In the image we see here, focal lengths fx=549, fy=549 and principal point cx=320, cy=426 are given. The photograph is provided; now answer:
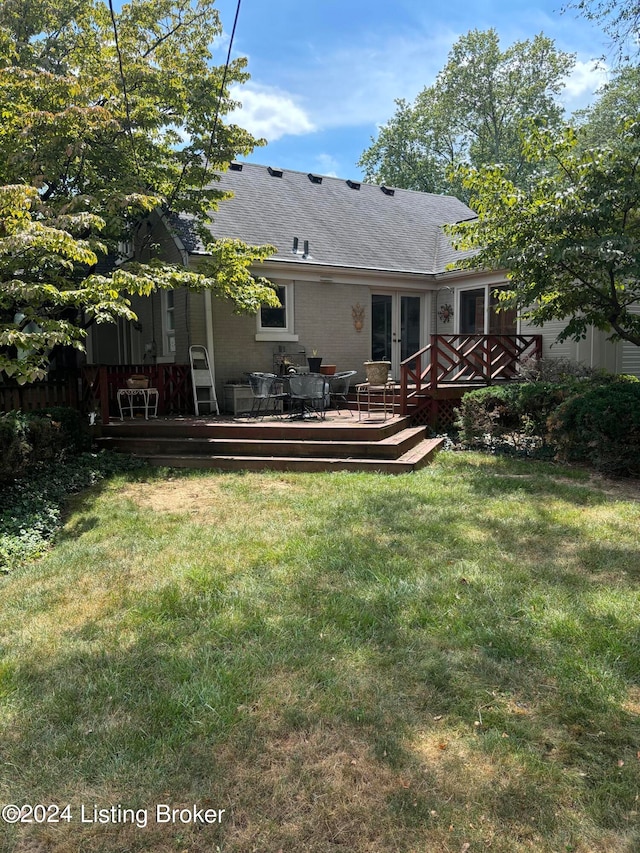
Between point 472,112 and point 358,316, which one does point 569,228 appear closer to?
point 358,316

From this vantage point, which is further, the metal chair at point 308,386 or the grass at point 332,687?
the metal chair at point 308,386

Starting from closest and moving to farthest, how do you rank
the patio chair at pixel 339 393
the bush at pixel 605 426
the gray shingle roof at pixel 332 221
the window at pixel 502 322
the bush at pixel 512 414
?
the bush at pixel 605 426 < the bush at pixel 512 414 < the patio chair at pixel 339 393 < the gray shingle roof at pixel 332 221 < the window at pixel 502 322

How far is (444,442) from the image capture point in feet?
31.1

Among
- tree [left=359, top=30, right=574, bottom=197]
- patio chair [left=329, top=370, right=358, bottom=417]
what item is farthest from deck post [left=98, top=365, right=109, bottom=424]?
tree [left=359, top=30, right=574, bottom=197]

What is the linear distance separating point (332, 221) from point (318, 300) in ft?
10.6

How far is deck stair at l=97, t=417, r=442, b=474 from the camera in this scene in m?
7.88

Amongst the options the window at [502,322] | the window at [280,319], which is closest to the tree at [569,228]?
the window at [502,322]

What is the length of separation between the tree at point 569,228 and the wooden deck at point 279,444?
289 cm

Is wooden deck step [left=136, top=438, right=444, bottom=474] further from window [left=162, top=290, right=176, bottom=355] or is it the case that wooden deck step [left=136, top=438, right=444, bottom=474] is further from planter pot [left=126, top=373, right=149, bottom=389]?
window [left=162, top=290, right=176, bottom=355]

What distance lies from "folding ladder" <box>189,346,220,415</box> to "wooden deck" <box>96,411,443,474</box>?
4.86ft

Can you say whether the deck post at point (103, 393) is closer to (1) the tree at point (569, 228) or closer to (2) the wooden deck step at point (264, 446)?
(2) the wooden deck step at point (264, 446)

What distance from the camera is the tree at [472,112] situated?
34.1m

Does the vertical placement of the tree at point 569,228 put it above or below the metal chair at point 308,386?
above

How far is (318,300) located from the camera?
488 inches
